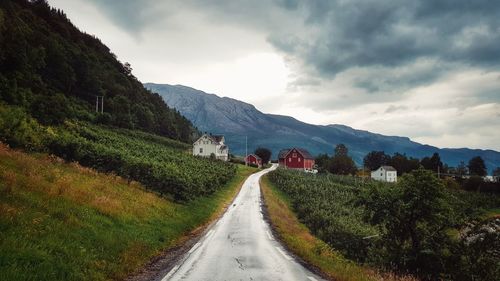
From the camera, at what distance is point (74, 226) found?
14.5m

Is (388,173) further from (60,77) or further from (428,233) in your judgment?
(428,233)

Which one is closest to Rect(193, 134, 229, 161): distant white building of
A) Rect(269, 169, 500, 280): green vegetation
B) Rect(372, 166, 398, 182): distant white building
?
Rect(372, 166, 398, 182): distant white building

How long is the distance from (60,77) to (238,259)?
92900mm

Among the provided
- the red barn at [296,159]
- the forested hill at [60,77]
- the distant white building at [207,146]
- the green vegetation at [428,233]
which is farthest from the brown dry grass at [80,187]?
the red barn at [296,159]

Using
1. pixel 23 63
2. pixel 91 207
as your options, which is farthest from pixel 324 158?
pixel 91 207

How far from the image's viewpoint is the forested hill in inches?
1902

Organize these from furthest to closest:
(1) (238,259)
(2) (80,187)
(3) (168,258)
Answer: (2) (80,187) → (3) (168,258) → (1) (238,259)

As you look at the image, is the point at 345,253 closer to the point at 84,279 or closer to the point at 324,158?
the point at 84,279

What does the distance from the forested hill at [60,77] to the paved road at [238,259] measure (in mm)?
32536

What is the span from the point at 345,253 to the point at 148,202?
12.6 meters

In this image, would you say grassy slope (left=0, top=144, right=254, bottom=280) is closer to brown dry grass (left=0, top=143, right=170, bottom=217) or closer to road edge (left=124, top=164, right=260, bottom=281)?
brown dry grass (left=0, top=143, right=170, bottom=217)

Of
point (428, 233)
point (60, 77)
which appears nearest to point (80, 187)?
point (428, 233)

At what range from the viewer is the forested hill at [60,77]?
48312 mm

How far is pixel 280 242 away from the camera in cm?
2036
